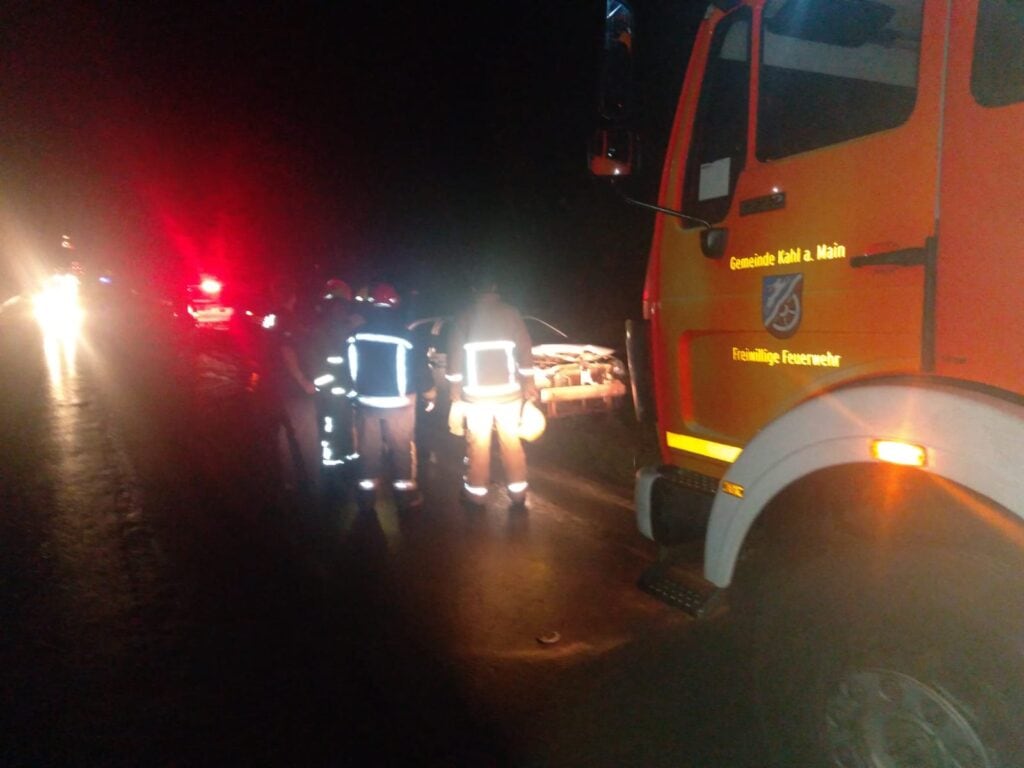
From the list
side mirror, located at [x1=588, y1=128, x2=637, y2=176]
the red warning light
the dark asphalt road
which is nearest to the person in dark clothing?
the dark asphalt road

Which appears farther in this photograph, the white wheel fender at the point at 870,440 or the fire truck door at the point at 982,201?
the fire truck door at the point at 982,201

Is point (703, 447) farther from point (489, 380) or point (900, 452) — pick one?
point (489, 380)

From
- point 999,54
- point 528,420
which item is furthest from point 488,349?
point 999,54

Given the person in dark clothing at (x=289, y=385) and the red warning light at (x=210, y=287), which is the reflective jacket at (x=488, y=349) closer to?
the person in dark clothing at (x=289, y=385)

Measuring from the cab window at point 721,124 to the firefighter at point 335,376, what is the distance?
3.94m

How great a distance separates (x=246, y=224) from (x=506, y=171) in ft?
84.1

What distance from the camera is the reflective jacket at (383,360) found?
6688 millimetres

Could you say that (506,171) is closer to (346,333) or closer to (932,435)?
(346,333)

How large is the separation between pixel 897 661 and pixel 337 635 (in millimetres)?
3057

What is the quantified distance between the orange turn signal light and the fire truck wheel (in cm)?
28

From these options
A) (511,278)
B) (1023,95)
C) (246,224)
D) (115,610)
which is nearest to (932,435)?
(1023,95)

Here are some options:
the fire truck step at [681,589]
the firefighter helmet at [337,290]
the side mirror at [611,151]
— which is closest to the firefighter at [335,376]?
the firefighter helmet at [337,290]

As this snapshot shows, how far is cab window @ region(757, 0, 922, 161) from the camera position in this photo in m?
2.65

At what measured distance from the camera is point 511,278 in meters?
24.9
